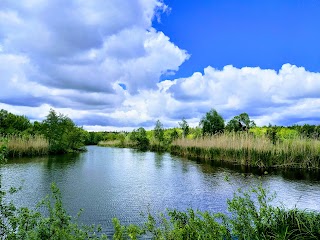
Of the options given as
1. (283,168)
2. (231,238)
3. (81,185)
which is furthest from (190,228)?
(283,168)

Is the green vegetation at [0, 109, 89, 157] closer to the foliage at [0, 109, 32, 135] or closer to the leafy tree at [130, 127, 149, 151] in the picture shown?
the foliage at [0, 109, 32, 135]

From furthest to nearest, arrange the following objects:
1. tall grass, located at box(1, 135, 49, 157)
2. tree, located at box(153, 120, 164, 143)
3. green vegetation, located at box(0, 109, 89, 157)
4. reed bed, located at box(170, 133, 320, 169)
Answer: tree, located at box(153, 120, 164, 143) < green vegetation, located at box(0, 109, 89, 157) < tall grass, located at box(1, 135, 49, 157) < reed bed, located at box(170, 133, 320, 169)

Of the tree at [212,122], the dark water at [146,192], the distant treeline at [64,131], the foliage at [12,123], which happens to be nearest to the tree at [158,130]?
the distant treeline at [64,131]

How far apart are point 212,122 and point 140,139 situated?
14073 millimetres

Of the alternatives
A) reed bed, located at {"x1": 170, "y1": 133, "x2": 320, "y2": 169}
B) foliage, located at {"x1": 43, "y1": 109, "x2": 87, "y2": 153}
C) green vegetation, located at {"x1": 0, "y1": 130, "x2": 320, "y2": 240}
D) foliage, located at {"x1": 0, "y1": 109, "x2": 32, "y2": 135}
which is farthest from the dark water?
foliage, located at {"x1": 0, "y1": 109, "x2": 32, "y2": 135}

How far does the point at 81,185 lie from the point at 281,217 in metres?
9.54

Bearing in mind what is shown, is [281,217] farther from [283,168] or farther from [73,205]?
[283,168]

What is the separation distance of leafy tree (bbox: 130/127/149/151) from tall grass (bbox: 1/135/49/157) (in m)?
16.6

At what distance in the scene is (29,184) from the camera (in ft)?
40.5

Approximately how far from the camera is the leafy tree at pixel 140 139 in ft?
153

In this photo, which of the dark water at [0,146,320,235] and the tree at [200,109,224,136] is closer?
the dark water at [0,146,320,235]

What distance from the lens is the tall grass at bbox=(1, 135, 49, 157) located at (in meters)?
27.4

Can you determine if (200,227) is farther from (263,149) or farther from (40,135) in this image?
(40,135)

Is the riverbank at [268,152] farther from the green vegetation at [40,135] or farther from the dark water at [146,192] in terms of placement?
the green vegetation at [40,135]
